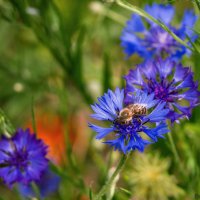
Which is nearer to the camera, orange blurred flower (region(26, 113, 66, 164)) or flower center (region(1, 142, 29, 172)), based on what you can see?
flower center (region(1, 142, 29, 172))

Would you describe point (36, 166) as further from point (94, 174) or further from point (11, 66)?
point (94, 174)

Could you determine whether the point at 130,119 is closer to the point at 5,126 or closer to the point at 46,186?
the point at 5,126

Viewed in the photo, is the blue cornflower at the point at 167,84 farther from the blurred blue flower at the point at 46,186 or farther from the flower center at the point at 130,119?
the blurred blue flower at the point at 46,186

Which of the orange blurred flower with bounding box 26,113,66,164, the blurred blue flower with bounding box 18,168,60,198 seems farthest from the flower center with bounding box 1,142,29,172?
the orange blurred flower with bounding box 26,113,66,164

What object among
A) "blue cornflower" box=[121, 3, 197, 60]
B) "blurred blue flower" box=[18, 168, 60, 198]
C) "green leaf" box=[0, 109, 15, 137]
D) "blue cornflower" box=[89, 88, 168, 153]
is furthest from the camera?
"blurred blue flower" box=[18, 168, 60, 198]

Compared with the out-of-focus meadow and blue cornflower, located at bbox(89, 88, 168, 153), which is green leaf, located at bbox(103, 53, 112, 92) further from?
blue cornflower, located at bbox(89, 88, 168, 153)

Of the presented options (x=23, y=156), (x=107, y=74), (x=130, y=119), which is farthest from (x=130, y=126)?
(x=107, y=74)

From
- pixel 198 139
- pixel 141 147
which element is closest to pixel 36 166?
pixel 141 147
